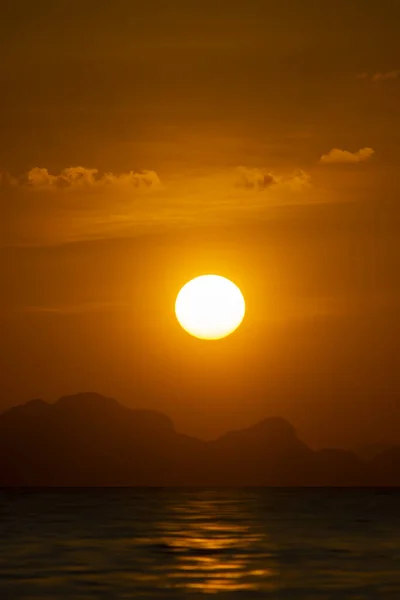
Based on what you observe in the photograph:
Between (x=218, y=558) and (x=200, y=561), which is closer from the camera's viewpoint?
(x=200, y=561)

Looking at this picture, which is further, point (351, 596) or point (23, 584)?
point (23, 584)

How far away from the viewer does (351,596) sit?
1823 inches

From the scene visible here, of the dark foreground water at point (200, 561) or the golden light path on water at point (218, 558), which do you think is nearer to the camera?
the dark foreground water at point (200, 561)

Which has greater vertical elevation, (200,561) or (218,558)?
(218,558)

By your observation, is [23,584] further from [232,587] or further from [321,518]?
[321,518]

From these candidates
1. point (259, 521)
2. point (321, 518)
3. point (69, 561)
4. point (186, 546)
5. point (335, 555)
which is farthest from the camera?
point (321, 518)

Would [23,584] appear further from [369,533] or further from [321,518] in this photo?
[321,518]

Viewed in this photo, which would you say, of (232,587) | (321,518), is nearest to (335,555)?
(232,587)

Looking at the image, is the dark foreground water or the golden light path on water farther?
the golden light path on water

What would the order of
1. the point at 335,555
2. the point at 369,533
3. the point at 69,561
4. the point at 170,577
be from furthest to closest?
1. the point at 369,533
2. the point at 335,555
3. the point at 69,561
4. the point at 170,577

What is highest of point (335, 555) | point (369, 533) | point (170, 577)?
point (369, 533)

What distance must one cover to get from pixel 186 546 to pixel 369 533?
1994cm

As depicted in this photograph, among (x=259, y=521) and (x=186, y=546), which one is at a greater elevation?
(x=259, y=521)

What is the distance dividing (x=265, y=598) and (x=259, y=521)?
6770 centimetres
